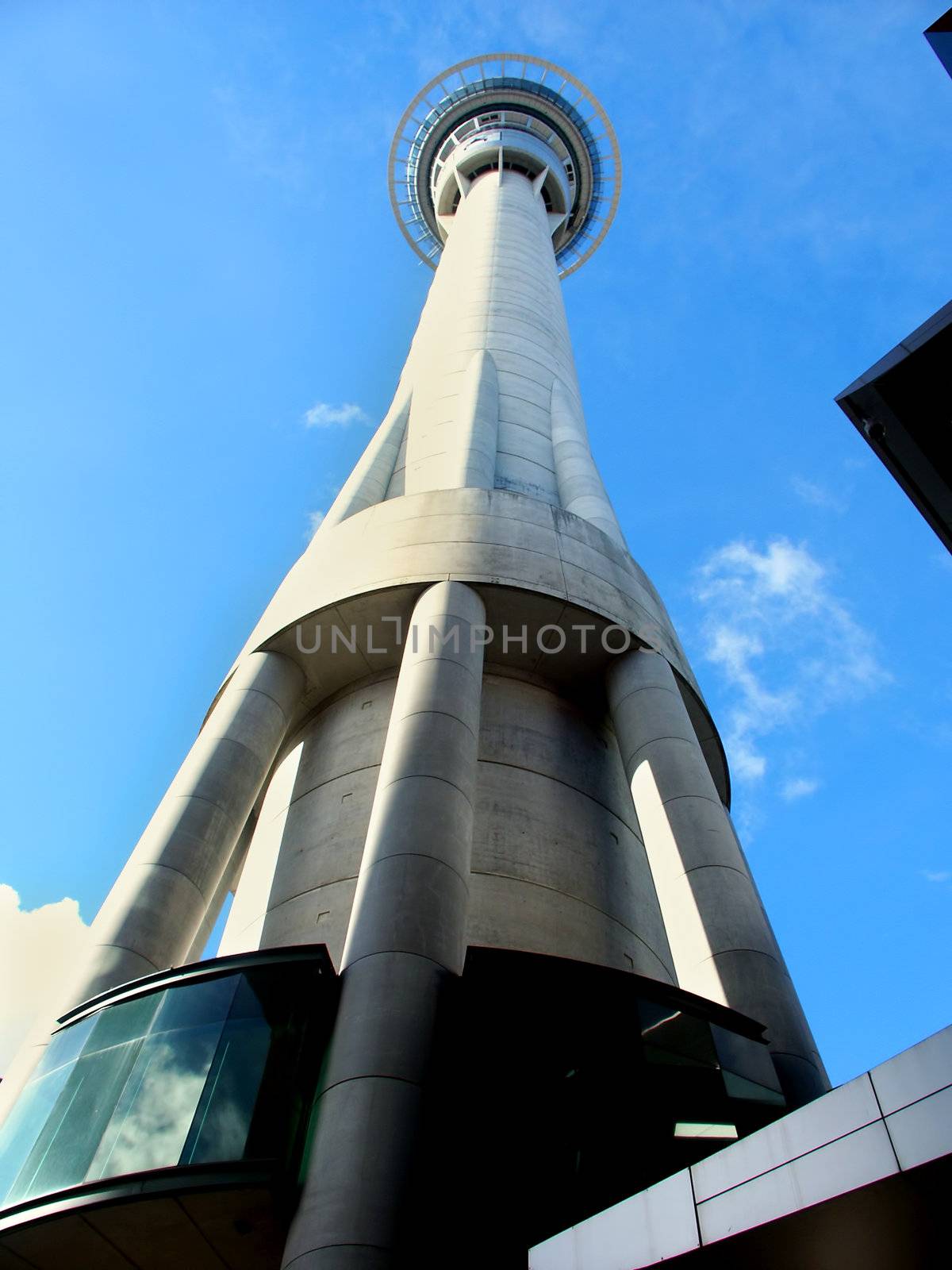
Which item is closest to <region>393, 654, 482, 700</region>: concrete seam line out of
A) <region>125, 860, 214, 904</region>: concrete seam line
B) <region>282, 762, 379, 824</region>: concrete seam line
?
<region>282, 762, 379, 824</region>: concrete seam line

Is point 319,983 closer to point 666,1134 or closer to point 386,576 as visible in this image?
point 666,1134

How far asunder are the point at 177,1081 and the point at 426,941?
11.8ft

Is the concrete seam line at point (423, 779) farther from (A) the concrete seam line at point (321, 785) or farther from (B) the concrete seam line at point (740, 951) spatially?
(B) the concrete seam line at point (740, 951)

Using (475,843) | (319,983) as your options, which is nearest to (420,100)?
(475,843)

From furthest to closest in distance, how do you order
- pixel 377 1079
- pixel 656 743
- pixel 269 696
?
pixel 269 696, pixel 656 743, pixel 377 1079

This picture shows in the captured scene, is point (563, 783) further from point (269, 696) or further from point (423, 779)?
point (269, 696)

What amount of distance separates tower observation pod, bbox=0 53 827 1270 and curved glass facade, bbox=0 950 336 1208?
35mm

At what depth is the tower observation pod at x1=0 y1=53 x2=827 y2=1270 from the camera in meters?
11.0

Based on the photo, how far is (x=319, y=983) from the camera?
12.6 m

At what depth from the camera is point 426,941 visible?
12734mm

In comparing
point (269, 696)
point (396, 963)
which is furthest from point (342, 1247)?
point (269, 696)

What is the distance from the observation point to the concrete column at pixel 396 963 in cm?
1018

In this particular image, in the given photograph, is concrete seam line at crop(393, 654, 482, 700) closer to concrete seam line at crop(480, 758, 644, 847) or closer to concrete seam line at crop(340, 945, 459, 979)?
concrete seam line at crop(480, 758, 644, 847)

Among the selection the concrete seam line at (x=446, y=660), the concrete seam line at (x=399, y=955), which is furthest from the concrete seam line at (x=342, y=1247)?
the concrete seam line at (x=446, y=660)
